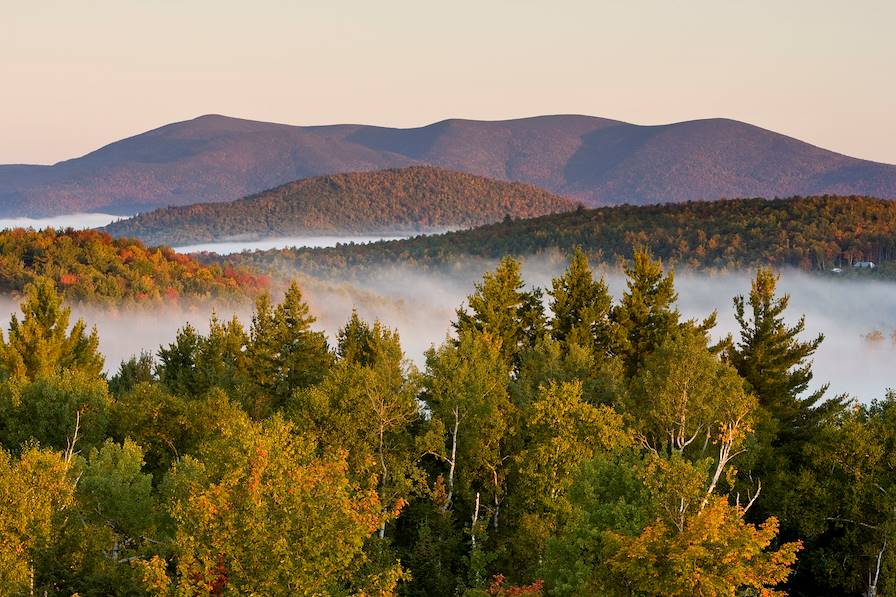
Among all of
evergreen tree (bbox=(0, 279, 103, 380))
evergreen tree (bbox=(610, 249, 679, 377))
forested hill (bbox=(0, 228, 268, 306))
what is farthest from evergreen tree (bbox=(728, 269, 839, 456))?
forested hill (bbox=(0, 228, 268, 306))

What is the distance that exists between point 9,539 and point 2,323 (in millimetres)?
129590

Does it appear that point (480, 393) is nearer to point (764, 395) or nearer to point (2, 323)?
point (764, 395)

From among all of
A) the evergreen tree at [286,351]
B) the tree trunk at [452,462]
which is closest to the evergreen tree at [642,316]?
the tree trunk at [452,462]

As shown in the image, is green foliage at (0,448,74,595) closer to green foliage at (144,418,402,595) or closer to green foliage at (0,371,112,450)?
green foliage at (144,418,402,595)

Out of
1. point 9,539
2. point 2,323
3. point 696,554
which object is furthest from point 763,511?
point 2,323

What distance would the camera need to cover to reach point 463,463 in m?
53.9

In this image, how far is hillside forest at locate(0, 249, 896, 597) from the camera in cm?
2816

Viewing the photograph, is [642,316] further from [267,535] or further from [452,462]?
[267,535]

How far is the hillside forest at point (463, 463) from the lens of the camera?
28.2 metres

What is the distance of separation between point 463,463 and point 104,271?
13291cm

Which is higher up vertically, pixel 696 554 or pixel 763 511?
pixel 696 554

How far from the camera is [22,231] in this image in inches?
6973

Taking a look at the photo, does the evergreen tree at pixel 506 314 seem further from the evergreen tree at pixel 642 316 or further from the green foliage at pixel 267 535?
the green foliage at pixel 267 535

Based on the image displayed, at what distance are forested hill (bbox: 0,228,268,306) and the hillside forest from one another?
8803 cm
